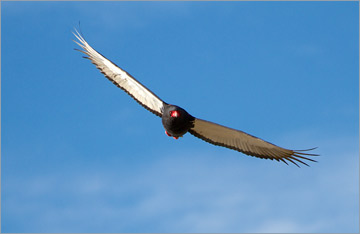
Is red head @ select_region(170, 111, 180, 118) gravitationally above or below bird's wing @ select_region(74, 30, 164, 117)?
below

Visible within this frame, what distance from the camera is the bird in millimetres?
20875

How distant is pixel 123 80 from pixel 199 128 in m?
2.78

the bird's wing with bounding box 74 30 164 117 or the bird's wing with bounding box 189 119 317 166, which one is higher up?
the bird's wing with bounding box 74 30 164 117

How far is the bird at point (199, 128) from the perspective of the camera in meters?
20.9

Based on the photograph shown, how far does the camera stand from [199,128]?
21.5m

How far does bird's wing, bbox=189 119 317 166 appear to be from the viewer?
21000 millimetres

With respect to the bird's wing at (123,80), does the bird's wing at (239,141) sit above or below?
below

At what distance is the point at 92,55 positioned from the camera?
21250 mm

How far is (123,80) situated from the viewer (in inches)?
835

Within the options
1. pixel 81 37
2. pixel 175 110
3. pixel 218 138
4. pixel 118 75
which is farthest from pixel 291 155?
pixel 81 37

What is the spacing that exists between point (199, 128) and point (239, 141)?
1.30 metres

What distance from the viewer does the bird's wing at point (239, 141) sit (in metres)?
21.0

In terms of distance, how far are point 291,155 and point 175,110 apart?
396 cm

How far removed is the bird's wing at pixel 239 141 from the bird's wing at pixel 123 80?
Answer: 1422 mm
